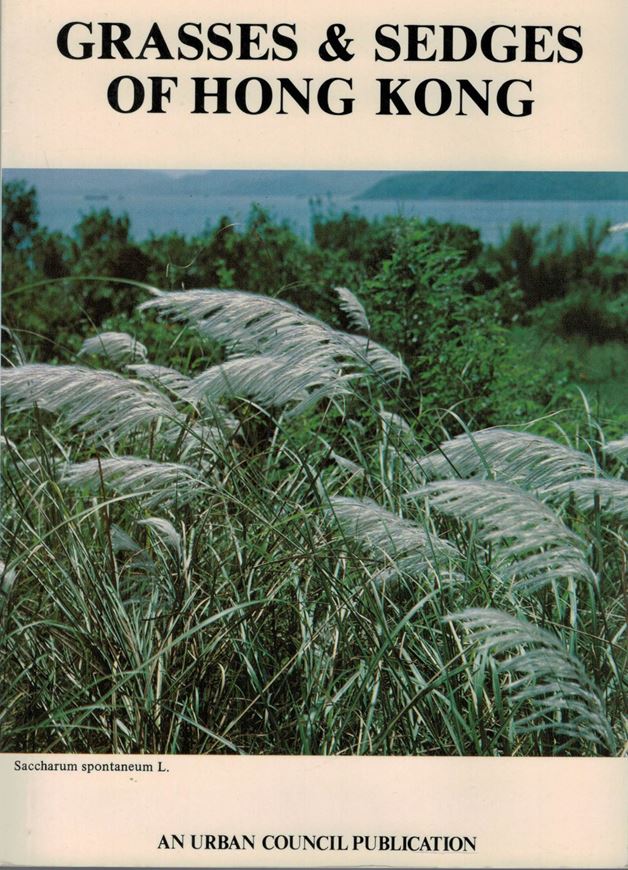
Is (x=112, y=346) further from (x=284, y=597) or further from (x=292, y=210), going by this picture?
(x=284, y=597)

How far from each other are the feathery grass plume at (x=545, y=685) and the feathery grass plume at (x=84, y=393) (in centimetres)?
94

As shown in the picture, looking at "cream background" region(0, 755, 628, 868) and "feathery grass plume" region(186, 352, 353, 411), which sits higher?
"feathery grass plume" region(186, 352, 353, 411)

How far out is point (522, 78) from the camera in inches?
109

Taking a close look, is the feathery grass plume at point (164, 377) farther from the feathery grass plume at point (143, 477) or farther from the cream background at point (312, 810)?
the cream background at point (312, 810)

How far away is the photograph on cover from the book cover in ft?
0.04

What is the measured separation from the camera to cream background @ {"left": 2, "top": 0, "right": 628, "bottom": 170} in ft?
9.03

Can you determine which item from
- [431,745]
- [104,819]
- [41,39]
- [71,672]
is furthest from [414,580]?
[41,39]

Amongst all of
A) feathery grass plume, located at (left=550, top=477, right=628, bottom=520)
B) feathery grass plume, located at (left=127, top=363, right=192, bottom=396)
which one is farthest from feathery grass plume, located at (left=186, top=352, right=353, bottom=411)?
feathery grass plume, located at (left=550, top=477, right=628, bottom=520)

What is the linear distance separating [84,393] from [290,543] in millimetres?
677

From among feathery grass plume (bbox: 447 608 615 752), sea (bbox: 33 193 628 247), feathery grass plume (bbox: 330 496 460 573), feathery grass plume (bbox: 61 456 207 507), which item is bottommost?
feathery grass plume (bbox: 447 608 615 752)

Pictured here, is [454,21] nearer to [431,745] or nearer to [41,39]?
[41,39]

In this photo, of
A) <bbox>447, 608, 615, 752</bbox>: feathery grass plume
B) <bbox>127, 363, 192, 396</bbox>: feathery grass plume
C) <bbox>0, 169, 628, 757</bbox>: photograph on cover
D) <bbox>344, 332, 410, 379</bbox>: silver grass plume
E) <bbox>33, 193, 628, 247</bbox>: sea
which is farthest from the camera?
<bbox>33, 193, 628, 247</bbox>: sea

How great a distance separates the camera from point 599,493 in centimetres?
238

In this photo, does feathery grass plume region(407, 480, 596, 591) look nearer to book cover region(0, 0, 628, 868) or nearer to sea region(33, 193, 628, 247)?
book cover region(0, 0, 628, 868)
